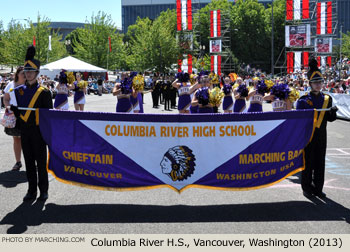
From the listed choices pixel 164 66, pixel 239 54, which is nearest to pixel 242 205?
pixel 164 66

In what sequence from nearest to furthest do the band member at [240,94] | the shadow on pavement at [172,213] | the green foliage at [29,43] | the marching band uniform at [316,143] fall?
the shadow on pavement at [172,213]
the marching band uniform at [316,143]
the band member at [240,94]
the green foliage at [29,43]

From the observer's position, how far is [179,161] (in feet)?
19.7

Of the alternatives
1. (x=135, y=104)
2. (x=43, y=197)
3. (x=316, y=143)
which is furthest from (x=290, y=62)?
(x=43, y=197)

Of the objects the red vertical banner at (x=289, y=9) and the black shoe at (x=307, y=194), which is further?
the red vertical banner at (x=289, y=9)

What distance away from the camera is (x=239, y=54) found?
75.7m

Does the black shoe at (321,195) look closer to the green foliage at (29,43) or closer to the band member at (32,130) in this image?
the band member at (32,130)

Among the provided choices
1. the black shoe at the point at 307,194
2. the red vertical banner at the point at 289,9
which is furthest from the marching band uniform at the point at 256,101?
the red vertical banner at the point at 289,9

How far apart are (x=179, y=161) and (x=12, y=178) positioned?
3336 millimetres

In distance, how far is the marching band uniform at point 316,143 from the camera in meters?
6.40

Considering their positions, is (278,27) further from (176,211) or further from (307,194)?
(176,211)

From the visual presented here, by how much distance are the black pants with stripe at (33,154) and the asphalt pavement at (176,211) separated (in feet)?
0.97

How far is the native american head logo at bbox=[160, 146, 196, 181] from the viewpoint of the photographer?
5988 mm

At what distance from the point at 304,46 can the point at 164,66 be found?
1861 centimetres

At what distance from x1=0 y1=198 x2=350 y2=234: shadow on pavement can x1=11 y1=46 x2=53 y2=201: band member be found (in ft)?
1.15
